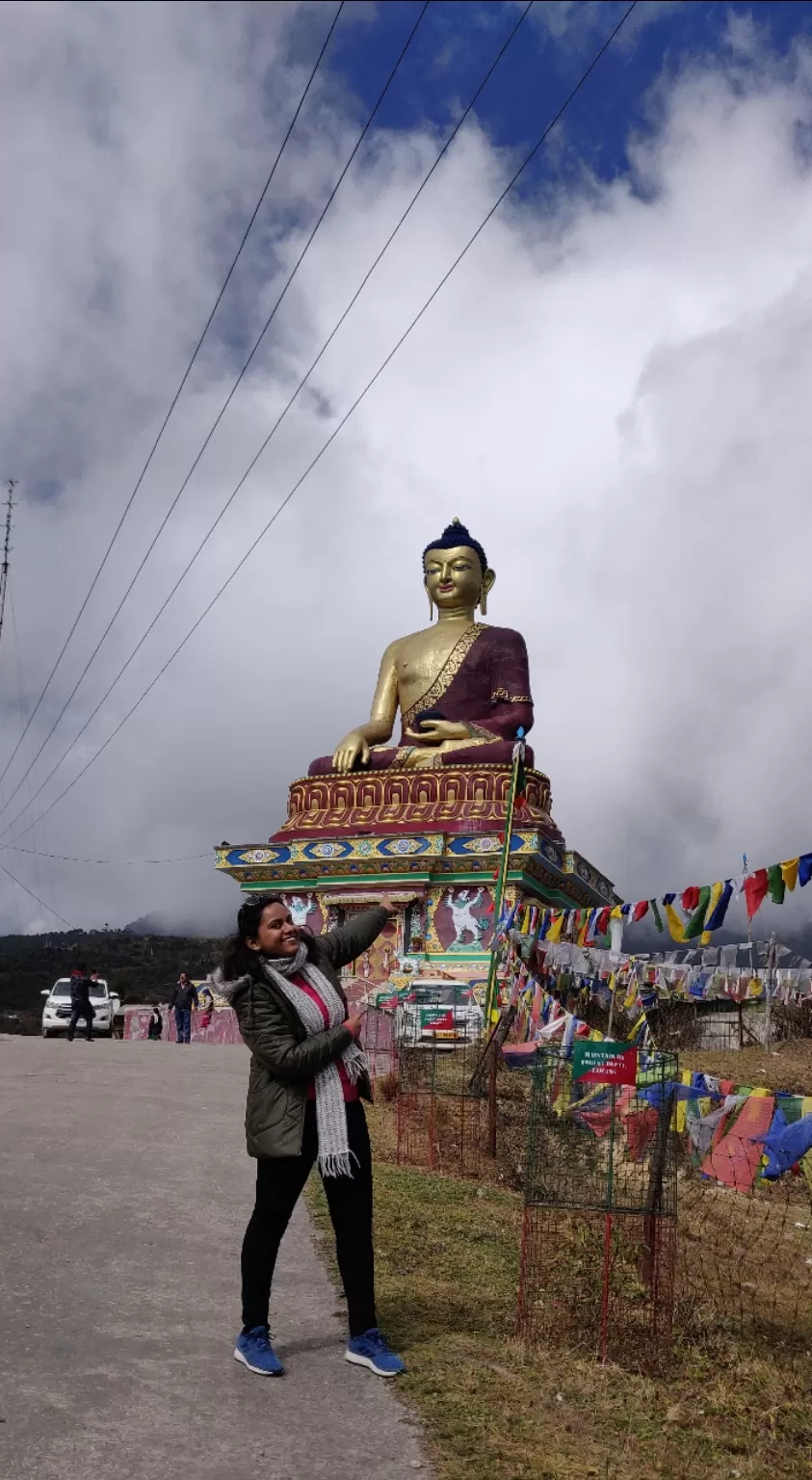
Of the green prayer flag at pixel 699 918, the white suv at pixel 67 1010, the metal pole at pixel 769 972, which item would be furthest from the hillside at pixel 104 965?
the green prayer flag at pixel 699 918

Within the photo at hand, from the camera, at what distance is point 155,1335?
4727 millimetres

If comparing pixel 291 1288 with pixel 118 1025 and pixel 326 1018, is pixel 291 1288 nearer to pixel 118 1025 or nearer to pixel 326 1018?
pixel 326 1018

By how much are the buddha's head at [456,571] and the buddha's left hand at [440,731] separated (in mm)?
2941

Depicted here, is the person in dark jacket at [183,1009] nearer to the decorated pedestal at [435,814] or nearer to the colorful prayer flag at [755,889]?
the decorated pedestal at [435,814]

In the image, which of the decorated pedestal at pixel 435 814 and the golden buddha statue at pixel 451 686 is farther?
the golden buddha statue at pixel 451 686

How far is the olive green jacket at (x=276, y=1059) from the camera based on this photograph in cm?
456

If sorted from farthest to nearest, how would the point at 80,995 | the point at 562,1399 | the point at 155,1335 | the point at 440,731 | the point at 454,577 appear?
the point at 454,577
the point at 440,731
the point at 80,995
the point at 155,1335
the point at 562,1399

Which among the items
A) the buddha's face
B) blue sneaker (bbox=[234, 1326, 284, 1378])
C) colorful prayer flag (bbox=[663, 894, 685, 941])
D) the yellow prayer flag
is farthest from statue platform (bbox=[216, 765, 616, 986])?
blue sneaker (bbox=[234, 1326, 284, 1378])

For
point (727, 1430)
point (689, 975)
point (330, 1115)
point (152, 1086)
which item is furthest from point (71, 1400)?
point (689, 975)

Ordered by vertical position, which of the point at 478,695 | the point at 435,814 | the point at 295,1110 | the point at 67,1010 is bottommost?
the point at 295,1110

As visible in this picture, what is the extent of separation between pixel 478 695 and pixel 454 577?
2665 mm

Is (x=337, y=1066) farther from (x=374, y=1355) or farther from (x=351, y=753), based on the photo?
(x=351, y=753)

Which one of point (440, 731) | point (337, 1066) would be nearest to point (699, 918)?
point (337, 1066)

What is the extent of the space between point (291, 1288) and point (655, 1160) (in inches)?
66.4
